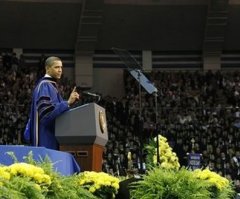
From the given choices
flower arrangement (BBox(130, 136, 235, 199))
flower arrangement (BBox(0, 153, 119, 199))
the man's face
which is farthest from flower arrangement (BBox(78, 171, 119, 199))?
the man's face

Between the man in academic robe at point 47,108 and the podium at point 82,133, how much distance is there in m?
0.15

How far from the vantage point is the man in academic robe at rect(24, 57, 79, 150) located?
608cm

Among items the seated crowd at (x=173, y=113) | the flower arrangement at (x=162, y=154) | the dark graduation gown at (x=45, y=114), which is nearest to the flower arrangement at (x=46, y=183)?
the dark graduation gown at (x=45, y=114)

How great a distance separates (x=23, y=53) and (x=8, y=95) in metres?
4.80

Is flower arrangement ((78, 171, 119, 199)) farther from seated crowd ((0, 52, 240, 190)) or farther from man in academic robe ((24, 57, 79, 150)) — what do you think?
seated crowd ((0, 52, 240, 190))

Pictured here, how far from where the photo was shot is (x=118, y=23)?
24.5 metres

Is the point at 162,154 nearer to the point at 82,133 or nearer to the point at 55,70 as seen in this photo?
the point at 55,70

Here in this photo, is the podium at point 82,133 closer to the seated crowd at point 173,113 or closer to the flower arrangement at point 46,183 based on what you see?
the flower arrangement at point 46,183

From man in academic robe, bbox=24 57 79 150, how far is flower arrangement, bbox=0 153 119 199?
1.10m

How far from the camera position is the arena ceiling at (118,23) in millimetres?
23531

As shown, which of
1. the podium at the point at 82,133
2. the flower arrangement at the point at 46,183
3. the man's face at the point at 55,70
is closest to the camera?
the flower arrangement at the point at 46,183

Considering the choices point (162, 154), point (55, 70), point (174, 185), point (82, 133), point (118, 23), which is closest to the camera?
point (174, 185)

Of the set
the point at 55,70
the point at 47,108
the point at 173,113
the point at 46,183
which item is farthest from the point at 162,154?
the point at 173,113

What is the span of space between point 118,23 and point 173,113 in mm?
4573
